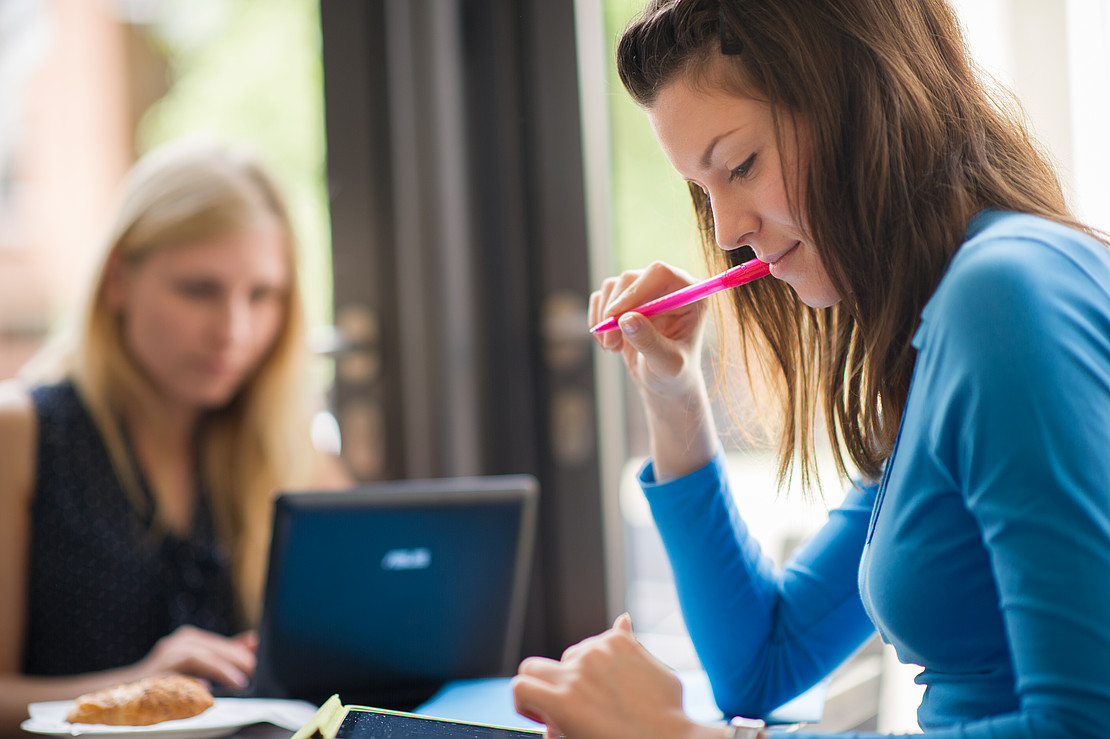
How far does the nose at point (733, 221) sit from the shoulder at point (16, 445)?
1145 mm

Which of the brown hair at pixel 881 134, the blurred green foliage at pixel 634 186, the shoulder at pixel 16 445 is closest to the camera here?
the brown hair at pixel 881 134

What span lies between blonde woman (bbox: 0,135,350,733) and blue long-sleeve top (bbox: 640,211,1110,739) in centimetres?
108

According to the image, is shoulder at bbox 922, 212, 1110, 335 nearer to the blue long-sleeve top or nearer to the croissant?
the blue long-sleeve top

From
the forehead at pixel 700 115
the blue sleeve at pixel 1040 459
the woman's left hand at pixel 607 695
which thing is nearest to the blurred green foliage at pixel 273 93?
the forehead at pixel 700 115

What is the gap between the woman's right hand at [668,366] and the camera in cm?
99

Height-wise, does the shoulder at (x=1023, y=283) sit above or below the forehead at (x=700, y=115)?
below

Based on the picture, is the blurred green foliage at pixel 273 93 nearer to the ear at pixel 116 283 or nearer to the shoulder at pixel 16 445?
the ear at pixel 116 283

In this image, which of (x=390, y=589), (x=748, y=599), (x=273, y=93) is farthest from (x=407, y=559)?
(x=273, y=93)

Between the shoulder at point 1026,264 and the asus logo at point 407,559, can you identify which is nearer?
the shoulder at point 1026,264

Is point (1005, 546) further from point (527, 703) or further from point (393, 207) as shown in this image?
point (393, 207)

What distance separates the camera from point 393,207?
2.16m

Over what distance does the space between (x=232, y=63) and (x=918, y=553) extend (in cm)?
284

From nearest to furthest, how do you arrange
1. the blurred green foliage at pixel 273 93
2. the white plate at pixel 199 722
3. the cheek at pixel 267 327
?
1. the white plate at pixel 199 722
2. the cheek at pixel 267 327
3. the blurred green foliage at pixel 273 93

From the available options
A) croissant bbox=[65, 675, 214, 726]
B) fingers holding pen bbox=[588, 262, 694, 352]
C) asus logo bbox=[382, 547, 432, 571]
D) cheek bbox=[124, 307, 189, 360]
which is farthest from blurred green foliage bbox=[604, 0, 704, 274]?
croissant bbox=[65, 675, 214, 726]
